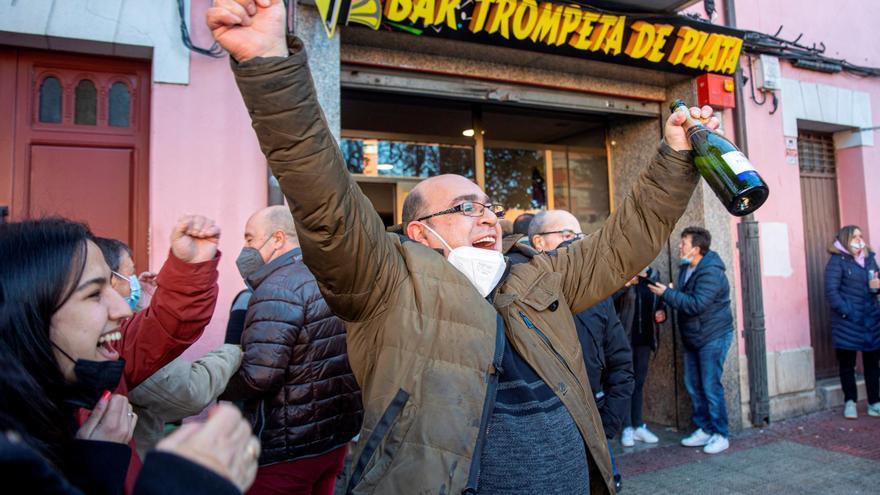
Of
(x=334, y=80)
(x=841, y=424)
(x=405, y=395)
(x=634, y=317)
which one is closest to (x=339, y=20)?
(x=334, y=80)

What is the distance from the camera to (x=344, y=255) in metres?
1.51

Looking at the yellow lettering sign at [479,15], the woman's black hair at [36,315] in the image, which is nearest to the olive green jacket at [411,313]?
the woman's black hair at [36,315]

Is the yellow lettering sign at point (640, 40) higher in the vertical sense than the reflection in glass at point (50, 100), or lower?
higher

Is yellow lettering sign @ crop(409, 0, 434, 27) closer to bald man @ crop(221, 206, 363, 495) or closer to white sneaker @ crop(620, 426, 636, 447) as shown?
bald man @ crop(221, 206, 363, 495)

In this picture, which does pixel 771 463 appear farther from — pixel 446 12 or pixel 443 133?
pixel 446 12

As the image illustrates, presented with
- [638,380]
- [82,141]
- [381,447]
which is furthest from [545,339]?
[638,380]

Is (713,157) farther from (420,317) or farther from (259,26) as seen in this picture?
(259,26)

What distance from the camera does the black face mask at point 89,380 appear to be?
1.29m

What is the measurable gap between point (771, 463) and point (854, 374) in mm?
2327

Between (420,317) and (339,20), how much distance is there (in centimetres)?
322

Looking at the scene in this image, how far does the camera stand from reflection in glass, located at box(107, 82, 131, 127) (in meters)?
4.21

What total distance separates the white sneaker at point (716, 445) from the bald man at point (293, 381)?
4.07 m

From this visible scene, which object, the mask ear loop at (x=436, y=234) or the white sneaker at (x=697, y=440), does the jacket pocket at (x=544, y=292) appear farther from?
the white sneaker at (x=697, y=440)

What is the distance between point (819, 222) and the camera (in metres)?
7.39
